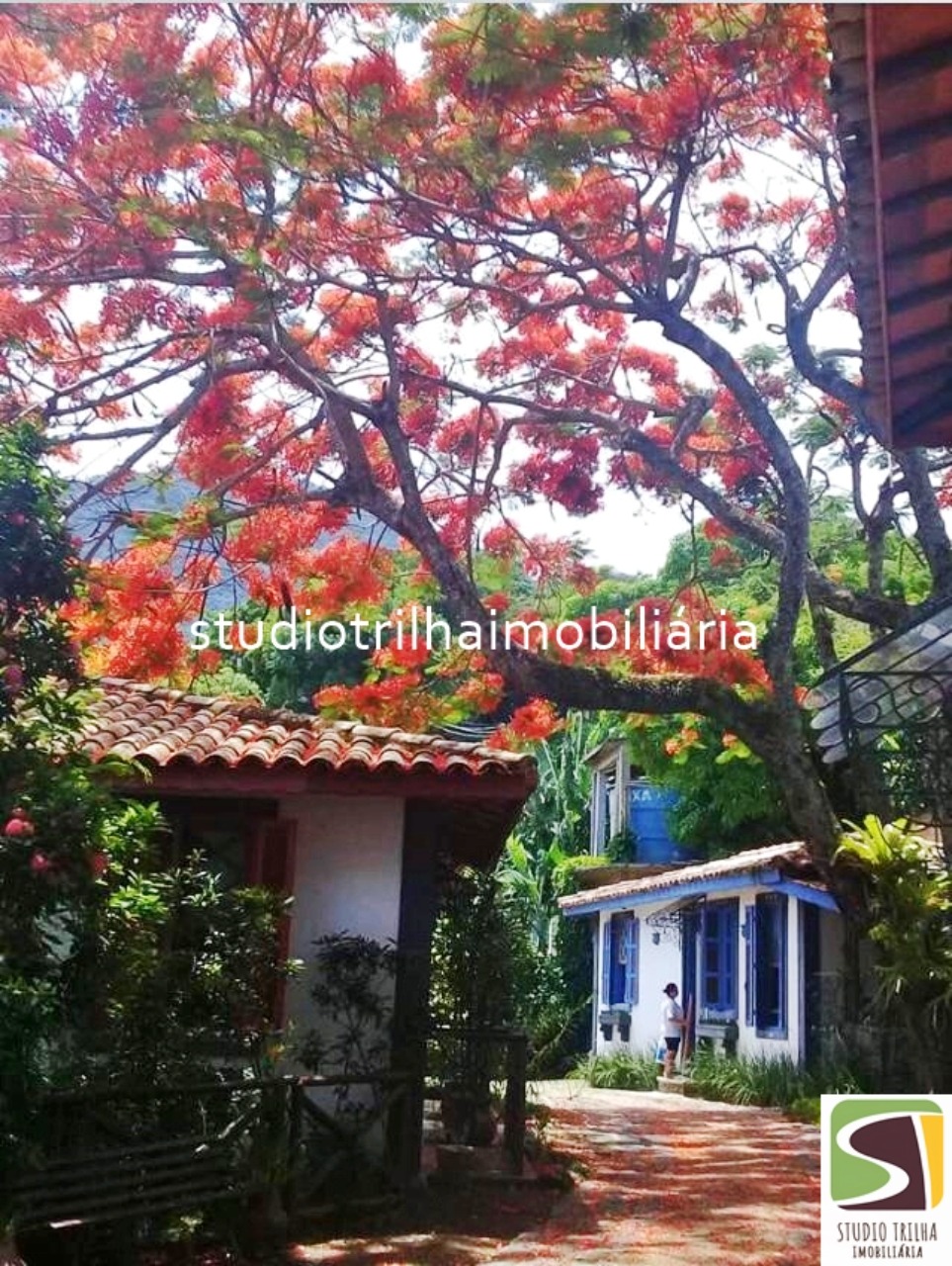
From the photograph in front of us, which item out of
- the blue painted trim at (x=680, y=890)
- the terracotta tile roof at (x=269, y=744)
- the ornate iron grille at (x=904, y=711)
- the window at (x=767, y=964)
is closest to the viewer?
the ornate iron grille at (x=904, y=711)

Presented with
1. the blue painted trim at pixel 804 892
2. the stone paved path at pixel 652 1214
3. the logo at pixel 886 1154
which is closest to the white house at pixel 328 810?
the stone paved path at pixel 652 1214

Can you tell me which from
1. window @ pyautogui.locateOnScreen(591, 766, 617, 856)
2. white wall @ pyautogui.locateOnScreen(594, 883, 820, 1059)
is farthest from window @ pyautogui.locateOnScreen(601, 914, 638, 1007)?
window @ pyautogui.locateOnScreen(591, 766, 617, 856)

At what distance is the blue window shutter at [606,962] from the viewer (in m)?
18.3

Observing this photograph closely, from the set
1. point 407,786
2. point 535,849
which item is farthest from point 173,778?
point 535,849

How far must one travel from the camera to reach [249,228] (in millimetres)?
8250

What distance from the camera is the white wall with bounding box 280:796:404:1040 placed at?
278 inches

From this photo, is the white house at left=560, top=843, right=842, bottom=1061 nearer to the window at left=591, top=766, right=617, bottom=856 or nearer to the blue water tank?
the blue water tank

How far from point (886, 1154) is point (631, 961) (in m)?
13.5

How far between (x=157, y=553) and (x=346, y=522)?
56.5 inches

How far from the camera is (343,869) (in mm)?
7180

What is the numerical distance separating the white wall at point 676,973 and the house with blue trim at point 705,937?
0.01 metres

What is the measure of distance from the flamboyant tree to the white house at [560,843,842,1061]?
2826 mm

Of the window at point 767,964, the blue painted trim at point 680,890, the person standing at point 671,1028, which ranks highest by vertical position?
the blue painted trim at point 680,890

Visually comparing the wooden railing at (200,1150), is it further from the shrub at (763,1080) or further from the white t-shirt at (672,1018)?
the white t-shirt at (672,1018)
